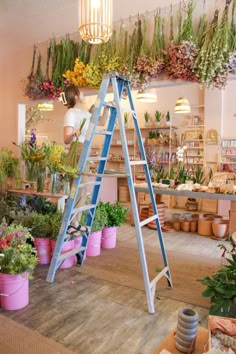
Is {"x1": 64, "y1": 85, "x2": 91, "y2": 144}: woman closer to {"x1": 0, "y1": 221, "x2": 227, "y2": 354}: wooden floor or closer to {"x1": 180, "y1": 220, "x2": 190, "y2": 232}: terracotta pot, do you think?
{"x1": 0, "y1": 221, "x2": 227, "y2": 354}: wooden floor

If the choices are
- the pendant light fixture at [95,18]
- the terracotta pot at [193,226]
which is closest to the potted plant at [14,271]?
the pendant light fixture at [95,18]

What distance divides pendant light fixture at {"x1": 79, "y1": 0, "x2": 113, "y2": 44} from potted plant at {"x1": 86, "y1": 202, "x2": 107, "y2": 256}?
1.90 meters

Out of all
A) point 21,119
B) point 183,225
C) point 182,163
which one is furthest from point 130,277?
point 182,163

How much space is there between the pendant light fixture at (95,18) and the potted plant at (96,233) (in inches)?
74.8

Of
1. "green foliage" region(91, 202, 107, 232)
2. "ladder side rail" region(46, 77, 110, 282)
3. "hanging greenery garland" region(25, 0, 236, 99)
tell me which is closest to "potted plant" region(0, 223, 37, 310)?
"ladder side rail" region(46, 77, 110, 282)

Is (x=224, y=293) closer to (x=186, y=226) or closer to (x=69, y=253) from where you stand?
(x=69, y=253)

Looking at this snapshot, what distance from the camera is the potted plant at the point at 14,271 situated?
2.35 meters

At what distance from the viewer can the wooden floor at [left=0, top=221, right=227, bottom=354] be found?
2.00m

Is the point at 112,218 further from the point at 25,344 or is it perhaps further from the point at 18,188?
the point at 25,344

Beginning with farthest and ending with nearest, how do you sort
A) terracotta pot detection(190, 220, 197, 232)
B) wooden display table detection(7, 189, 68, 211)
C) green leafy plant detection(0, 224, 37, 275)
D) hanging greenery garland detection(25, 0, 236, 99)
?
terracotta pot detection(190, 220, 197, 232) → wooden display table detection(7, 189, 68, 211) → hanging greenery garland detection(25, 0, 236, 99) → green leafy plant detection(0, 224, 37, 275)

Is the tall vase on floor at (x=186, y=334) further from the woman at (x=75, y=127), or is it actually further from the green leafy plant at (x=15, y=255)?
the woman at (x=75, y=127)

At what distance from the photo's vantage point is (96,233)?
360 cm

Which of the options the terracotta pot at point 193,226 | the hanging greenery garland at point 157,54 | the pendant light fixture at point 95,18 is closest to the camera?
Answer: the pendant light fixture at point 95,18

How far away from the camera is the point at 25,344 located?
1.97 m
